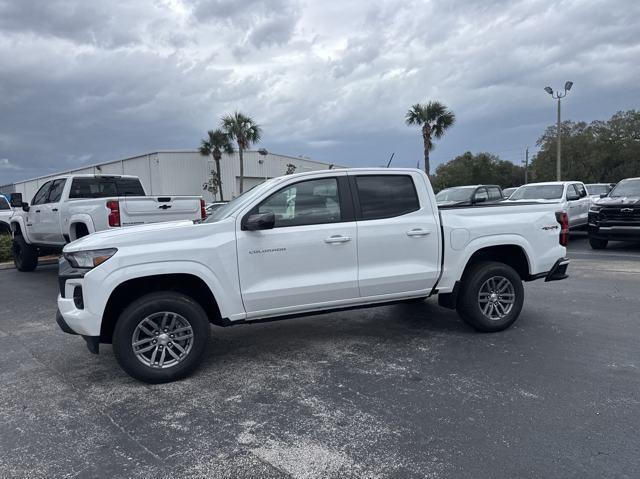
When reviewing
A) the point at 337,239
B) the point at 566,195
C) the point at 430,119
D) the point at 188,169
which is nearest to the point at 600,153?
the point at 430,119

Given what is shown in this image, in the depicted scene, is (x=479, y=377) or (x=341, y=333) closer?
(x=479, y=377)

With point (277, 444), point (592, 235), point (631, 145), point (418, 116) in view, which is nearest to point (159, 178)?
point (418, 116)

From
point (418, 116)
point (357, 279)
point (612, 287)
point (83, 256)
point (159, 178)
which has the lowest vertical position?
point (612, 287)

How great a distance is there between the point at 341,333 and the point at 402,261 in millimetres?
1252

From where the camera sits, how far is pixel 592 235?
500 inches

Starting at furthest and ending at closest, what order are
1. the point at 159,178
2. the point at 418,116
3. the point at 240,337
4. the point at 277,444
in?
→ the point at 159,178
the point at 418,116
the point at 240,337
the point at 277,444

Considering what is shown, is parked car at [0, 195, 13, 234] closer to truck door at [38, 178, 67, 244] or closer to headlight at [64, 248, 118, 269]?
truck door at [38, 178, 67, 244]

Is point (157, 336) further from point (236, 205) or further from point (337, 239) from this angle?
point (337, 239)

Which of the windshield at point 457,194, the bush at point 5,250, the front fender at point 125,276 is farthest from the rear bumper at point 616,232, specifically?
the bush at point 5,250

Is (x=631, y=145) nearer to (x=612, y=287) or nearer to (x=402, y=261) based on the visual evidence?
(x=612, y=287)

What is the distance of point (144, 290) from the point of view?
4.49 metres

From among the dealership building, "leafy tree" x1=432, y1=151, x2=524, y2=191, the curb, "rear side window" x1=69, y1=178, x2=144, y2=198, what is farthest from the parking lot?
"leafy tree" x1=432, y1=151, x2=524, y2=191

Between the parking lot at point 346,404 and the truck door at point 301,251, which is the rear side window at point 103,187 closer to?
the parking lot at point 346,404

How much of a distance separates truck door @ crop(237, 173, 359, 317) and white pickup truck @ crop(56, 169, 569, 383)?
1cm
